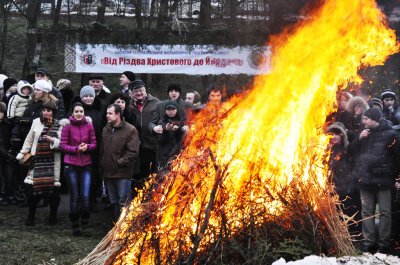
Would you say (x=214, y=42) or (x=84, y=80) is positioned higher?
(x=214, y=42)

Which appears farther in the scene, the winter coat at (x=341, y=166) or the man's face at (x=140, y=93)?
the man's face at (x=140, y=93)

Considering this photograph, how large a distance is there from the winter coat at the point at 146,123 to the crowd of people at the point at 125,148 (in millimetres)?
16

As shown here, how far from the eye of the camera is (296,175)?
5.89 m

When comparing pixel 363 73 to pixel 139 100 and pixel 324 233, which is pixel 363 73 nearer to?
pixel 139 100

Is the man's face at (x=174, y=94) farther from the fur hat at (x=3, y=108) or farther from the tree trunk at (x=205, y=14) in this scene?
the tree trunk at (x=205, y=14)

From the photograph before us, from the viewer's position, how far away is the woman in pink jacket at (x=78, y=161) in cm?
916

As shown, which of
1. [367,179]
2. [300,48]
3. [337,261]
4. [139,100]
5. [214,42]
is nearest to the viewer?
[337,261]

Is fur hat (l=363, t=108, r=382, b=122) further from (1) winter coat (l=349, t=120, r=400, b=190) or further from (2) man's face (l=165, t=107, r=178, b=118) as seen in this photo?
(2) man's face (l=165, t=107, r=178, b=118)

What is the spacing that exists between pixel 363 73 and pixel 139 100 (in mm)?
9640

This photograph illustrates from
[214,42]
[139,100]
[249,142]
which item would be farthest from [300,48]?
[214,42]

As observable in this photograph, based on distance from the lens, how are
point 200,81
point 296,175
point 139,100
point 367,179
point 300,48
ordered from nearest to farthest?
point 296,175, point 300,48, point 367,179, point 139,100, point 200,81

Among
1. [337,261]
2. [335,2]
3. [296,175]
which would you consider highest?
[335,2]

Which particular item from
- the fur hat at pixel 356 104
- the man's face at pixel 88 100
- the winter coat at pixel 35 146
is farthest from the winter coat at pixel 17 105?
the fur hat at pixel 356 104

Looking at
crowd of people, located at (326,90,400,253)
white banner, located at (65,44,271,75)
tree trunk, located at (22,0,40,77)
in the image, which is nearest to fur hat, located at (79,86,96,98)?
crowd of people, located at (326,90,400,253)
